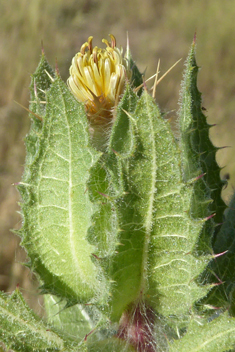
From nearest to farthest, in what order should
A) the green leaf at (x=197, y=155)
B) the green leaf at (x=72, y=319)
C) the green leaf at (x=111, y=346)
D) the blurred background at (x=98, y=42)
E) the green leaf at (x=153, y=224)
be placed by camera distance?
the green leaf at (x=153, y=224) < the green leaf at (x=197, y=155) < the green leaf at (x=111, y=346) < the green leaf at (x=72, y=319) < the blurred background at (x=98, y=42)

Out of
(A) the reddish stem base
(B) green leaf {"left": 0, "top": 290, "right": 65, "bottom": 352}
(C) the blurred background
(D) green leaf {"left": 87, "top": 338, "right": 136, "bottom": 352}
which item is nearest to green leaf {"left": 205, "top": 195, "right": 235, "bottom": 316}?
(A) the reddish stem base

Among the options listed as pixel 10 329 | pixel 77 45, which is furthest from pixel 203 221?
pixel 77 45

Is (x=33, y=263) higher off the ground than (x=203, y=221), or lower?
lower

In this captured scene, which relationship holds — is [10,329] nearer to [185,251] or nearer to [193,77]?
[185,251]

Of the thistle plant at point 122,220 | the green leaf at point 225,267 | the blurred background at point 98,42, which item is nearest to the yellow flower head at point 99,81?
the thistle plant at point 122,220

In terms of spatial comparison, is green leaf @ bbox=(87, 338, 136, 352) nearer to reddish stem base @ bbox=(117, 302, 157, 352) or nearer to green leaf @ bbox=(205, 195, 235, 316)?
reddish stem base @ bbox=(117, 302, 157, 352)

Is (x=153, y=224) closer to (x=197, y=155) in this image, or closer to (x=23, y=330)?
(x=197, y=155)

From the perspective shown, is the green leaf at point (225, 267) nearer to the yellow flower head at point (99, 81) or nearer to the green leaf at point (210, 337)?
the green leaf at point (210, 337)

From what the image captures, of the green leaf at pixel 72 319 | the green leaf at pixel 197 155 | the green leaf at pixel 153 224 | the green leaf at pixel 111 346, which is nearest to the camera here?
the green leaf at pixel 153 224
